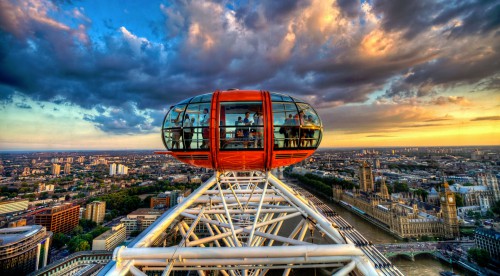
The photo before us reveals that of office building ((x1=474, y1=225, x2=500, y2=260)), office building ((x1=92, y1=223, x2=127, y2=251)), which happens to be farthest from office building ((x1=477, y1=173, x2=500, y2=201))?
office building ((x1=92, y1=223, x2=127, y2=251))

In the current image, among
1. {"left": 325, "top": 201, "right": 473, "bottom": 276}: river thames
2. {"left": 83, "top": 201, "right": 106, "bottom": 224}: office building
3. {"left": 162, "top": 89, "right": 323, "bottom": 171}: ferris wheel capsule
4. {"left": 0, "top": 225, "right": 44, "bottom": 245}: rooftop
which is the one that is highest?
{"left": 162, "top": 89, "right": 323, "bottom": 171}: ferris wheel capsule

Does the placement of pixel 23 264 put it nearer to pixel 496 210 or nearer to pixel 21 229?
pixel 21 229

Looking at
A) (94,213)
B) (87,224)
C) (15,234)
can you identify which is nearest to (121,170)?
(94,213)

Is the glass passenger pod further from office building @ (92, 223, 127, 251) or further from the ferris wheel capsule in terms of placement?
office building @ (92, 223, 127, 251)

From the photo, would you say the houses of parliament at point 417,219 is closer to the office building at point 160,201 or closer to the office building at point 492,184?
the office building at point 492,184

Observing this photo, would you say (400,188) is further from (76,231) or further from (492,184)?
(76,231)

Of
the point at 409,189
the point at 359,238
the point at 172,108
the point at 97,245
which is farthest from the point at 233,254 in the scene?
the point at 409,189
